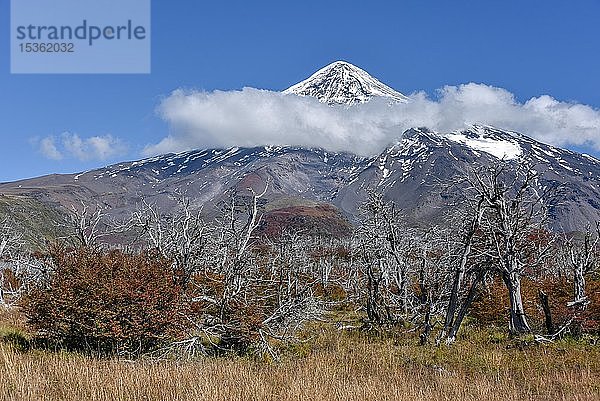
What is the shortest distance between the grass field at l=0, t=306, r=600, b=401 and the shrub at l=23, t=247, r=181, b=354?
2.75 feet

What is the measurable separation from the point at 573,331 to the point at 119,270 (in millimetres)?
14418

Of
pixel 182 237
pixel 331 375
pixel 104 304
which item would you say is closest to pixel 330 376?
pixel 331 375

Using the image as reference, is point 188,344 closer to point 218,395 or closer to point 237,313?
point 237,313

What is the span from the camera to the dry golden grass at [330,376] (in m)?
7.84

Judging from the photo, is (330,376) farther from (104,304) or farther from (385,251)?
(385,251)

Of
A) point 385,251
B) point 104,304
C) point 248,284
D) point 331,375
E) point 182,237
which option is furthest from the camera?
point 385,251

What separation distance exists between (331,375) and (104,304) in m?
5.23

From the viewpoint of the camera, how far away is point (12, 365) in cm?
920

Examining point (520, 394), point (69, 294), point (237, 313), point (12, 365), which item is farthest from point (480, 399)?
point (69, 294)

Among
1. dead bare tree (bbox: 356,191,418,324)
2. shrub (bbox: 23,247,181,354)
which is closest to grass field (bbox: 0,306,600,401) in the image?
shrub (bbox: 23,247,181,354)

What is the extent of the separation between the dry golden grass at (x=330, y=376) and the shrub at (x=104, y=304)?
90 cm

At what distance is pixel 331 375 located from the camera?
1038cm

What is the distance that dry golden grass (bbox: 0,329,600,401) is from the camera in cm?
784

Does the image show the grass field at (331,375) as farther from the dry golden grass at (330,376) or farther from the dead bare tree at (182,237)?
the dead bare tree at (182,237)
